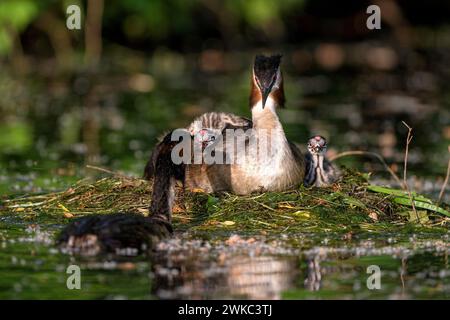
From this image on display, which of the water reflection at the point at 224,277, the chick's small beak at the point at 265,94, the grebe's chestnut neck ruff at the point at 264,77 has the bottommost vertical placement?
the water reflection at the point at 224,277

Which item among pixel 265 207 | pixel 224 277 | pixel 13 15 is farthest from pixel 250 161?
pixel 13 15

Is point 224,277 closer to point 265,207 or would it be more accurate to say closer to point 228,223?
point 228,223

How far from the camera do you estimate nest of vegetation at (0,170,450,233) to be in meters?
9.70

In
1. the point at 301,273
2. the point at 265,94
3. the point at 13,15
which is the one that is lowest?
the point at 301,273

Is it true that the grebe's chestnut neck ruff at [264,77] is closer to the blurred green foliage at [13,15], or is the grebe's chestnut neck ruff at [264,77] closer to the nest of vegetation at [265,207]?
the nest of vegetation at [265,207]

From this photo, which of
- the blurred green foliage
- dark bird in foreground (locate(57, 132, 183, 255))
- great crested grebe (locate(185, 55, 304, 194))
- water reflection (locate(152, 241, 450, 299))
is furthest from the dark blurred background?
water reflection (locate(152, 241, 450, 299))

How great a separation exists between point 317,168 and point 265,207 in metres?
1.30

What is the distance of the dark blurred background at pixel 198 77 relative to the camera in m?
16.1

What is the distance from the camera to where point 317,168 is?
36.5 ft

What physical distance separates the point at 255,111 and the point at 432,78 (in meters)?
17.8

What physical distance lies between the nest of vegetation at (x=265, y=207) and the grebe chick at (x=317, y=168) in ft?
0.62

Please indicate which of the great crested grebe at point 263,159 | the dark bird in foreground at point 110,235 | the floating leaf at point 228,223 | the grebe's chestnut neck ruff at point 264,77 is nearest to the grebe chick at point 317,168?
the great crested grebe at point 263,159

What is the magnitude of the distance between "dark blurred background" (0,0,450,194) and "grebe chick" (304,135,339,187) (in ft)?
7.31
